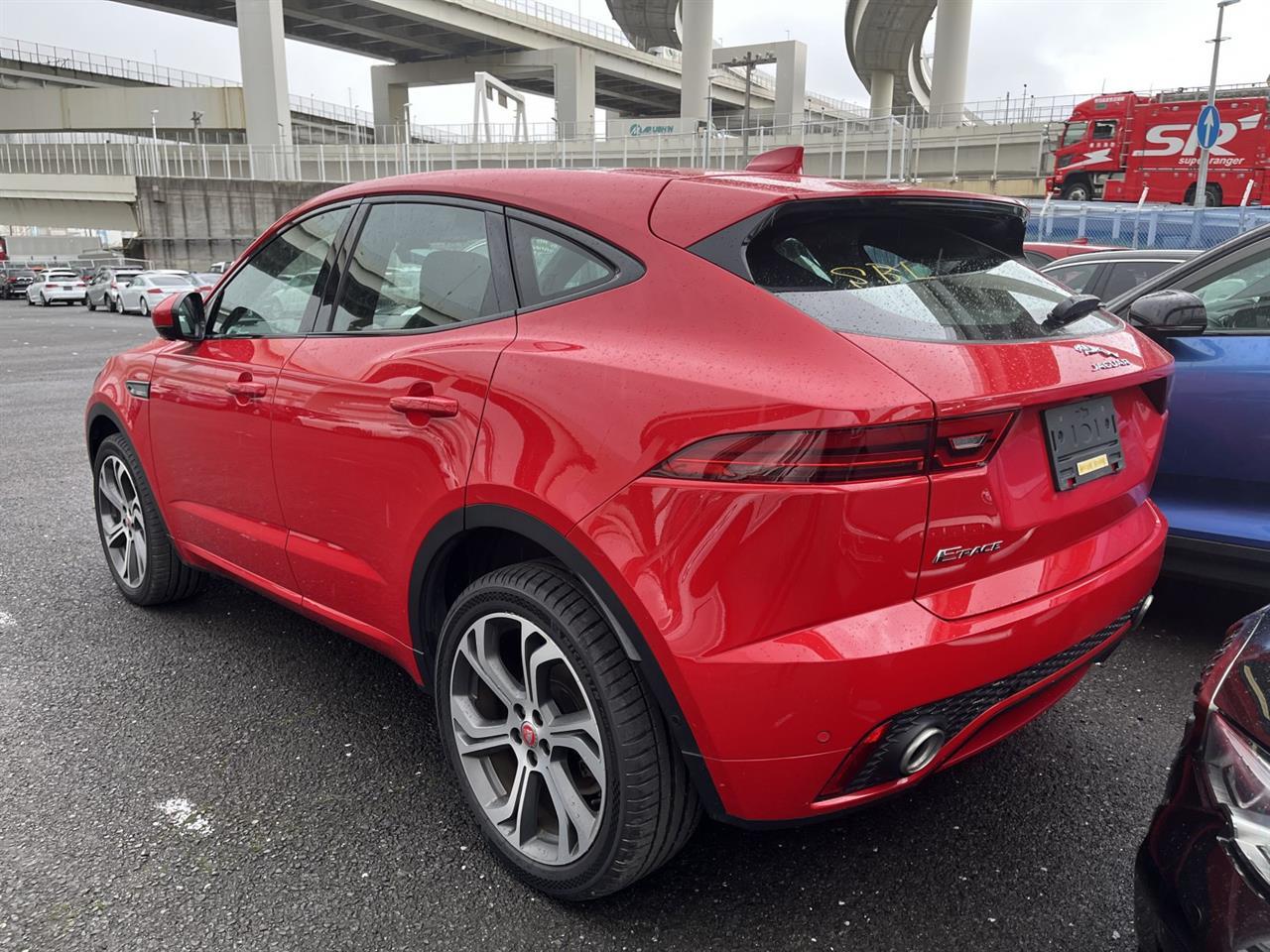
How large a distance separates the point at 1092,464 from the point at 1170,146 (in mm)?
29443

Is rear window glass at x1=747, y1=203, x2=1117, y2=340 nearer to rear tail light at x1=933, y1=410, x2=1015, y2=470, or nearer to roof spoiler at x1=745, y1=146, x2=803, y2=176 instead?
rear tail light at x1=933, y1=410, x2=1015, y2=470

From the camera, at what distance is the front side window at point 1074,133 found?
94.2 feet

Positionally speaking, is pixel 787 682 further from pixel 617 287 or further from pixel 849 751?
pixel 617 287

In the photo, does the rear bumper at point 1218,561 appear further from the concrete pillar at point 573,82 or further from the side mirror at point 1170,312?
the concrete pillar at point 573,82

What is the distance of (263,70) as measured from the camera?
4788 cm

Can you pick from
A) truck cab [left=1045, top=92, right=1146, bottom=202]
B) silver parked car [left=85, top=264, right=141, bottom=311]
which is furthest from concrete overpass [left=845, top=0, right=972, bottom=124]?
silver parked car [left=85, top=264, right=141, bottom=311]

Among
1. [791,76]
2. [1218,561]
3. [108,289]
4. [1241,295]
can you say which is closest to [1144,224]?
[1241,295]

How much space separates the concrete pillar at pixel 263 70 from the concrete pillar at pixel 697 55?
2085cm

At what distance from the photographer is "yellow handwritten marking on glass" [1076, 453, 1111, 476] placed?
2117 millimetres

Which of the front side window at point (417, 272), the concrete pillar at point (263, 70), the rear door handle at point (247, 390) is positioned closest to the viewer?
the front side window at point (417, 272)

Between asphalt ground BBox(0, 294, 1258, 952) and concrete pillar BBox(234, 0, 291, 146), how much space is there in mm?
51215

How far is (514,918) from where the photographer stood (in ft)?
7.27

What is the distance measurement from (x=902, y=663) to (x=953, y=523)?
29 cm

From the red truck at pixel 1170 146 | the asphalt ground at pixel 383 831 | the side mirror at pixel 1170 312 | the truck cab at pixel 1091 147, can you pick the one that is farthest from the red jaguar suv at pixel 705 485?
the truck cab at pixel 1091 147
